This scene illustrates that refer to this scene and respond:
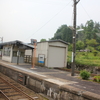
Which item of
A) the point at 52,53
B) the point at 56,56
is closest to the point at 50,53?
the point at 52,53

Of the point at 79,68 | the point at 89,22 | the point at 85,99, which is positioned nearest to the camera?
the point at 85,99

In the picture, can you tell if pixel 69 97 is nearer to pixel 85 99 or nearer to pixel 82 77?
pixel 85 99

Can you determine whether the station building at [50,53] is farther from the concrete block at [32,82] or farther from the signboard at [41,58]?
the concrete block at [32,82]

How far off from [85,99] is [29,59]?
1574 centimetres

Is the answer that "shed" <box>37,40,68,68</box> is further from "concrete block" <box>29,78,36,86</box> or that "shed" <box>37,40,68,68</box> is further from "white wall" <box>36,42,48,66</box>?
"concrete block" <box>29,78,36,86</box>

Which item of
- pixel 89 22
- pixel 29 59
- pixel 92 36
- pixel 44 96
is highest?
pixel 89 22

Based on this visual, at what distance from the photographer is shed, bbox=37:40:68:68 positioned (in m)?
15.9

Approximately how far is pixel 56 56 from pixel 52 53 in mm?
777

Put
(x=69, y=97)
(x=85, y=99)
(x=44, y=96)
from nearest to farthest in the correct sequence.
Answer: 1. (x=85, y=99)
2. (x=69, y=97)
3. (x=44, y=96)

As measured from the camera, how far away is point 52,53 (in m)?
16.3

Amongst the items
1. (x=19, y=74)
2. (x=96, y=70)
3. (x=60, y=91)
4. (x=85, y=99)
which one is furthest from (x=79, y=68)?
(x=85, y=99)

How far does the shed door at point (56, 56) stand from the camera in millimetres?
16130

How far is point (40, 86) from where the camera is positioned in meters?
8.13

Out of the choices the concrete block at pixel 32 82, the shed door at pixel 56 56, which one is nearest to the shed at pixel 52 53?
the shed door at pixel 56 56
